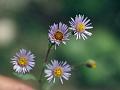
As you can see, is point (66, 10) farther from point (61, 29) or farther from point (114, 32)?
point (61, 29)

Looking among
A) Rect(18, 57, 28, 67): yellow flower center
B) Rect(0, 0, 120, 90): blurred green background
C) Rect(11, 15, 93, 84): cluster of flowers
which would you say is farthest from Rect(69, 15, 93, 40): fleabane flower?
Rect(0, 0, 120, 90): blurred green background

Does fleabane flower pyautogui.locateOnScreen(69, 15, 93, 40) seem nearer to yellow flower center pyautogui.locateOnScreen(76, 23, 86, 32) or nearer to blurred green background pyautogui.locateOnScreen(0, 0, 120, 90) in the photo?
yellow flower center pyautogui.locateOnScreen(76, 23, 86, 32)

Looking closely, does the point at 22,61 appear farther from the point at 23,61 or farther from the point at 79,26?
the point at 79,26

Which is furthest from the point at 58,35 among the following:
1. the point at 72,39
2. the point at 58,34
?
the point at 72,39

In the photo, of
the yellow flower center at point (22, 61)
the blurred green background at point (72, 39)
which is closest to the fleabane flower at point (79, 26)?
the yellow flower center at point (22, 61)

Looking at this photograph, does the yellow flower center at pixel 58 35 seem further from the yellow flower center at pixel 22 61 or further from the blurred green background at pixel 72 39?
the blurred green background at pixel 72 39
